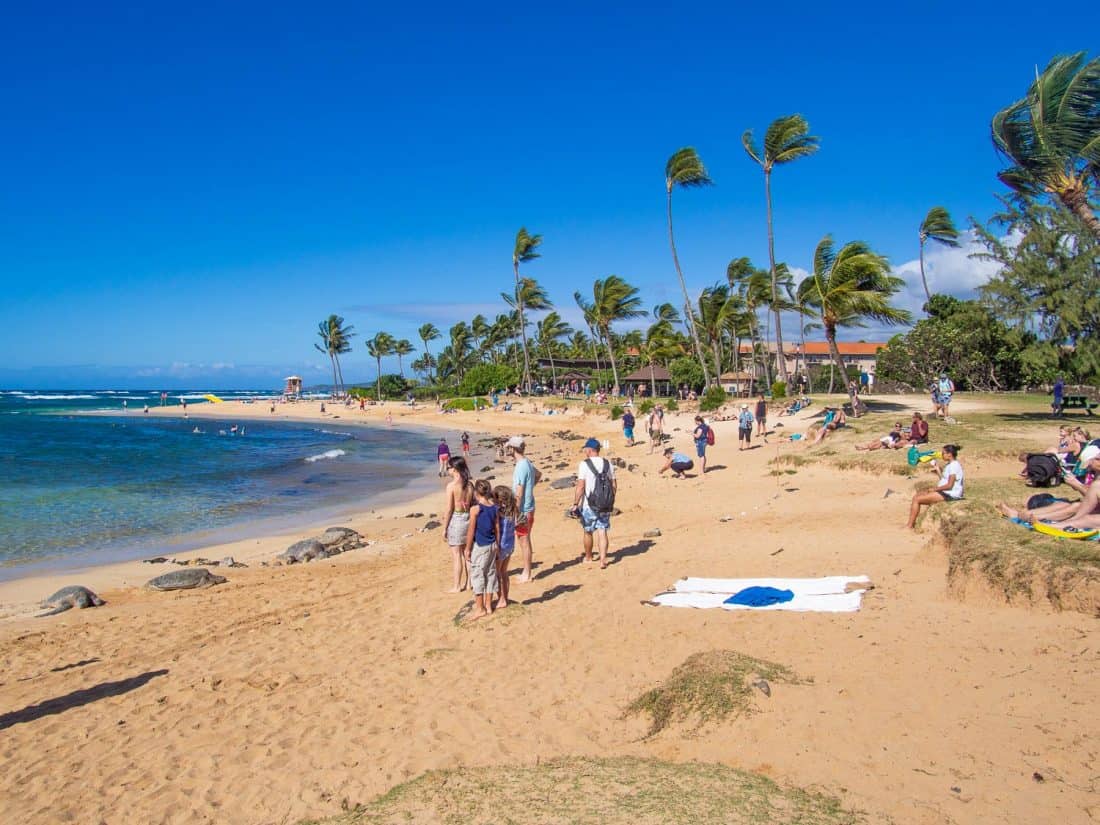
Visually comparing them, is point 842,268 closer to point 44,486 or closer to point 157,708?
point 157,708

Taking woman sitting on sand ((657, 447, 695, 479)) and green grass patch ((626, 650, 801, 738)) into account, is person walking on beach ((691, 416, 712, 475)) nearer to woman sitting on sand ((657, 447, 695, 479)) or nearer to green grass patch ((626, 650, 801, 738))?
woman sitting on sand ((657, 447, 695, 479))

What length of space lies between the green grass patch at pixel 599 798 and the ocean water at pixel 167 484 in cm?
1161

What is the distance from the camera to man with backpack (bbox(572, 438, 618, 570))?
8.40m

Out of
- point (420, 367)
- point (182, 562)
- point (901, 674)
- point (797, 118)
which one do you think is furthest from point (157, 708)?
point (420, 367)

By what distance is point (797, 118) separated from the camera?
29969mm

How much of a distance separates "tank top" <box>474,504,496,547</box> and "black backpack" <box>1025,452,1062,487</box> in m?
8.37

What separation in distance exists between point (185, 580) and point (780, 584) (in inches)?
344

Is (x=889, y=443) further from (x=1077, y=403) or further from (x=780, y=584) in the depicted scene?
(x=780, y=584)

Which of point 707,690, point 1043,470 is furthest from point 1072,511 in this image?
point 707,690

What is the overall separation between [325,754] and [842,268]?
2077 centimetres

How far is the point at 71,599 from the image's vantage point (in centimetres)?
947

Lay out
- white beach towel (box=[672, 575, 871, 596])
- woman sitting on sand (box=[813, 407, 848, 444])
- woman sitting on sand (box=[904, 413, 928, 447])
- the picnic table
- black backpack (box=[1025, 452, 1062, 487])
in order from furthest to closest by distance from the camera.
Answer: the picnic table, woman sitting on sand (box=[813, 407, 848, 444]), woman sitting on sand (box=[904, 413, 928, 447]), black backpack (box=[1025, 452, 1062, 487]), white beach towel (box=[672, 575, 871, 596])

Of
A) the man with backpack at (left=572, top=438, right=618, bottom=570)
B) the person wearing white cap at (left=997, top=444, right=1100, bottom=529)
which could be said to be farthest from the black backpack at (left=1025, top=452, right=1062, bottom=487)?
the man with backpack at (left=572, top=438, right=618, bottom=570)

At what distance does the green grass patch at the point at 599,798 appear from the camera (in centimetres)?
A: 336
